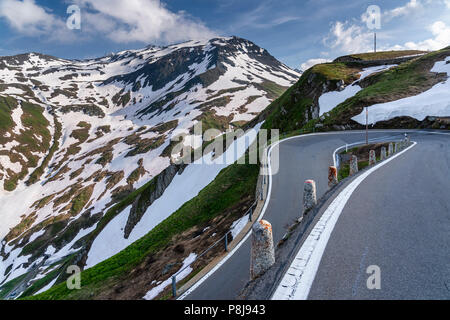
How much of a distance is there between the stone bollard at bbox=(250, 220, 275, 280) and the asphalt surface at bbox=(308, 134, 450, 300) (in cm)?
109

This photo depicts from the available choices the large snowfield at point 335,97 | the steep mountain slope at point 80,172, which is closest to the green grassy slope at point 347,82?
the large snowfield at point 335,97

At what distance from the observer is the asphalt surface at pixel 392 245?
3.76 m

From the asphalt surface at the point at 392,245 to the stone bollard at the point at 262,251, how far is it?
42.8 inches

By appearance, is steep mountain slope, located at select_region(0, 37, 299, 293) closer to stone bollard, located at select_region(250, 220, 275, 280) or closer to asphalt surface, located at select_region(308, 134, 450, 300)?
asphalt surface, located at select_region(308, 134, 450, 300)

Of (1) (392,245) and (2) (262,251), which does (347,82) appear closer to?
(1) (392,245)

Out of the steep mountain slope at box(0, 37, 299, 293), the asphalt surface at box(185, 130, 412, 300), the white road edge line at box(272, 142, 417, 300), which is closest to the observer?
the white road edge line at box(272, 142, 417, 300)

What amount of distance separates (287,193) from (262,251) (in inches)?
430

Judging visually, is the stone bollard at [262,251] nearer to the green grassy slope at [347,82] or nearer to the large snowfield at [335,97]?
the green grassy slope at [347,82]

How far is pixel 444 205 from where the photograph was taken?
22.2 feet

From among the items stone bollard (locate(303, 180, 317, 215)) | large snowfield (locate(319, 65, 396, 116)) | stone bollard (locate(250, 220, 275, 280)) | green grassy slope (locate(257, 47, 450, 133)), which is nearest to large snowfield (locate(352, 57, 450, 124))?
green grassy slope (locate(257, 47, 450, 133))

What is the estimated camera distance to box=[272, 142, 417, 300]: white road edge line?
12.2ft
